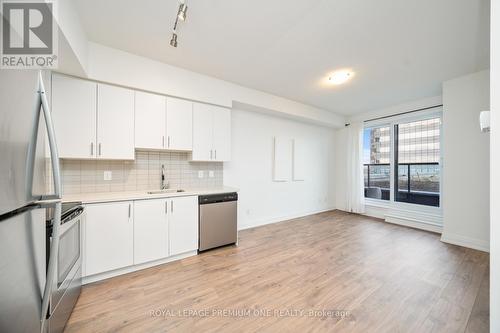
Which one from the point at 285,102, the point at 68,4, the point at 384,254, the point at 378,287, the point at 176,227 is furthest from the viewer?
the point at 285,102

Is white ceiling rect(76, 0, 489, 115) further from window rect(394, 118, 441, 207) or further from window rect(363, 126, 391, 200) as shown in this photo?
window rect(363, 126, 391, 200)

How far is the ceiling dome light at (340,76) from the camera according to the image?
285 centimetres

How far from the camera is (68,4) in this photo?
1.57 meters

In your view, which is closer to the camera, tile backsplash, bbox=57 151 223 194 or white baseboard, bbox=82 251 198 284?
white baseboard, bbox=82 251 198 284

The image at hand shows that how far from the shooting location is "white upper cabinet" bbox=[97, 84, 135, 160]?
2.22m

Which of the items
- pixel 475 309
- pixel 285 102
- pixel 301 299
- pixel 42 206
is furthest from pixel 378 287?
pixel 285 102

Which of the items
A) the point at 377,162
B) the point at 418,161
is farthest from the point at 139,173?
the point at 418,161

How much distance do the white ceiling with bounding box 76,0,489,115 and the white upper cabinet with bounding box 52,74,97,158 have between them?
591 mm

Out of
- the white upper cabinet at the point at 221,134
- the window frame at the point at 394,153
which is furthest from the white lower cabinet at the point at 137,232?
the window frame at the point at 394,153

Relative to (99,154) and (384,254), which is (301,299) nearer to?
(384,254)

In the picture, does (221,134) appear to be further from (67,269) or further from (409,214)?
(409,214)

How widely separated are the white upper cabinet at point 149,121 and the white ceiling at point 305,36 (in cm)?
57

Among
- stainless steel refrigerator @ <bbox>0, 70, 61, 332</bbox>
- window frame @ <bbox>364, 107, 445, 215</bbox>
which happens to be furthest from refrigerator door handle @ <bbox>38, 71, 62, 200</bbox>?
window frame @ <bbox>364, 107, 445, 215</bbox>

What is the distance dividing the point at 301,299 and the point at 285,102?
346 centimetres
